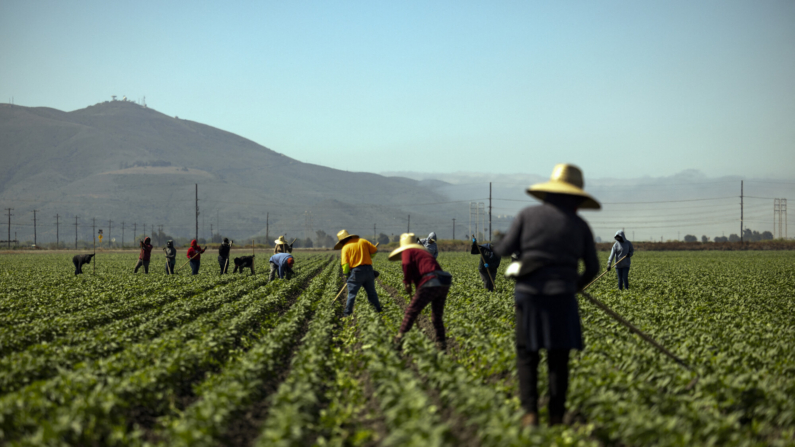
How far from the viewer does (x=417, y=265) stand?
878cm

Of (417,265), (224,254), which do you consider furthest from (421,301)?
(224,254)

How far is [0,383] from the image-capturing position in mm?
6527

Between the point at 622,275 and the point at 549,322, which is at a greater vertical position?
the point at 549,322

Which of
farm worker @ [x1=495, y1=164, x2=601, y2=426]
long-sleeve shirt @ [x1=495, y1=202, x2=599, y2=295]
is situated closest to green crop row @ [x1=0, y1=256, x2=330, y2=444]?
farm worker @ [x1=495, y1=164, x2=601, y2=426]

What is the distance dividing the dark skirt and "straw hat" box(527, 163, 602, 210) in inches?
37.2

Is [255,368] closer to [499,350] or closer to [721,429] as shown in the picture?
[499,350]

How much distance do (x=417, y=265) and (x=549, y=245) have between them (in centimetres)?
400

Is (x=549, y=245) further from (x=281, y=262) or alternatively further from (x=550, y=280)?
(x=281, y=262)

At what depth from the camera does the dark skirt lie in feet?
16.5

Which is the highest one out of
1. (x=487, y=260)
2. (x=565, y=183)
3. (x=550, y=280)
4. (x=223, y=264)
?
(x=565, y=183)

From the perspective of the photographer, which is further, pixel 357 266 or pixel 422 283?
pixel 357 266

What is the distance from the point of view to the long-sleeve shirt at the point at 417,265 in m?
8.67

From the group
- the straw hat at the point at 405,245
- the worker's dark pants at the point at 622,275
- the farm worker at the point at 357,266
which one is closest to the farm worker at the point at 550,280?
the straw hat at the point at 405,245

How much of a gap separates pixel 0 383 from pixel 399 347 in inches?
208
